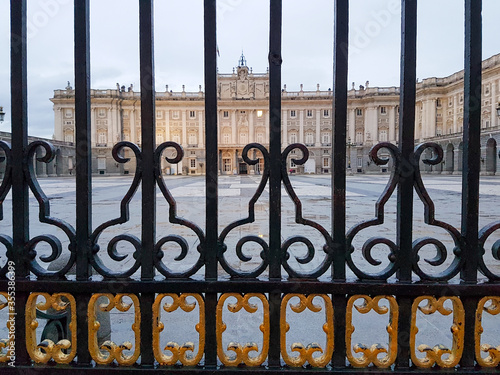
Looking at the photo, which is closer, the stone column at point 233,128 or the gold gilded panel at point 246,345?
the gold gilded panel at point 246,345

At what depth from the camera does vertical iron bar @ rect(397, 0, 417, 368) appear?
1.14 meters

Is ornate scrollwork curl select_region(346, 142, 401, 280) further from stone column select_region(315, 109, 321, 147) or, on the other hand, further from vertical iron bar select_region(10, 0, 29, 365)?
stone column select_region(315, 109, 321, 147)

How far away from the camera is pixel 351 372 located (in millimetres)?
1122

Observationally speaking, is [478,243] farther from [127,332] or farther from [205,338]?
[127,332]

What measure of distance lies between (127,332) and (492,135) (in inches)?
1403

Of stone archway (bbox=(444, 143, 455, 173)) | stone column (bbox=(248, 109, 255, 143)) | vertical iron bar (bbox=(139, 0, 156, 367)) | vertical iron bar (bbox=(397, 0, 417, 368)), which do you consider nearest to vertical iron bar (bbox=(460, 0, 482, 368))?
vertical iron bar (bbox=(397, 0, 417, 368))

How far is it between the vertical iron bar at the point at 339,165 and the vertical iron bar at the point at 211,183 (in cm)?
41

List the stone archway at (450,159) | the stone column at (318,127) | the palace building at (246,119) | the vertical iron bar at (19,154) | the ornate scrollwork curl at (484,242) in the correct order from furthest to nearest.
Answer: the stone column at (318,127) < the palace building at (246,119) < the stone archway at (450,159) < the vertical iron bar at (19,154) < the ornate scrollwork curl at (484,242)

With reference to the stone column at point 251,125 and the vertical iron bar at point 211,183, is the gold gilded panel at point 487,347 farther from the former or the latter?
the stone column at point 251,125

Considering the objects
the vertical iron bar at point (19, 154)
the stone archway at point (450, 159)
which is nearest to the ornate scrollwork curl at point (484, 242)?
the vertical iron bar at point (19, 154)

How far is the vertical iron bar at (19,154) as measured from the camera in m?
1.19

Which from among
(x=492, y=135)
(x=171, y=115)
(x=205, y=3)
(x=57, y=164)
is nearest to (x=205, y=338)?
(x=205, y=3)

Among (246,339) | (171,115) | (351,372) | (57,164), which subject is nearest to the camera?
(351,372)

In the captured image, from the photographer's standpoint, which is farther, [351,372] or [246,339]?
[246,339]
